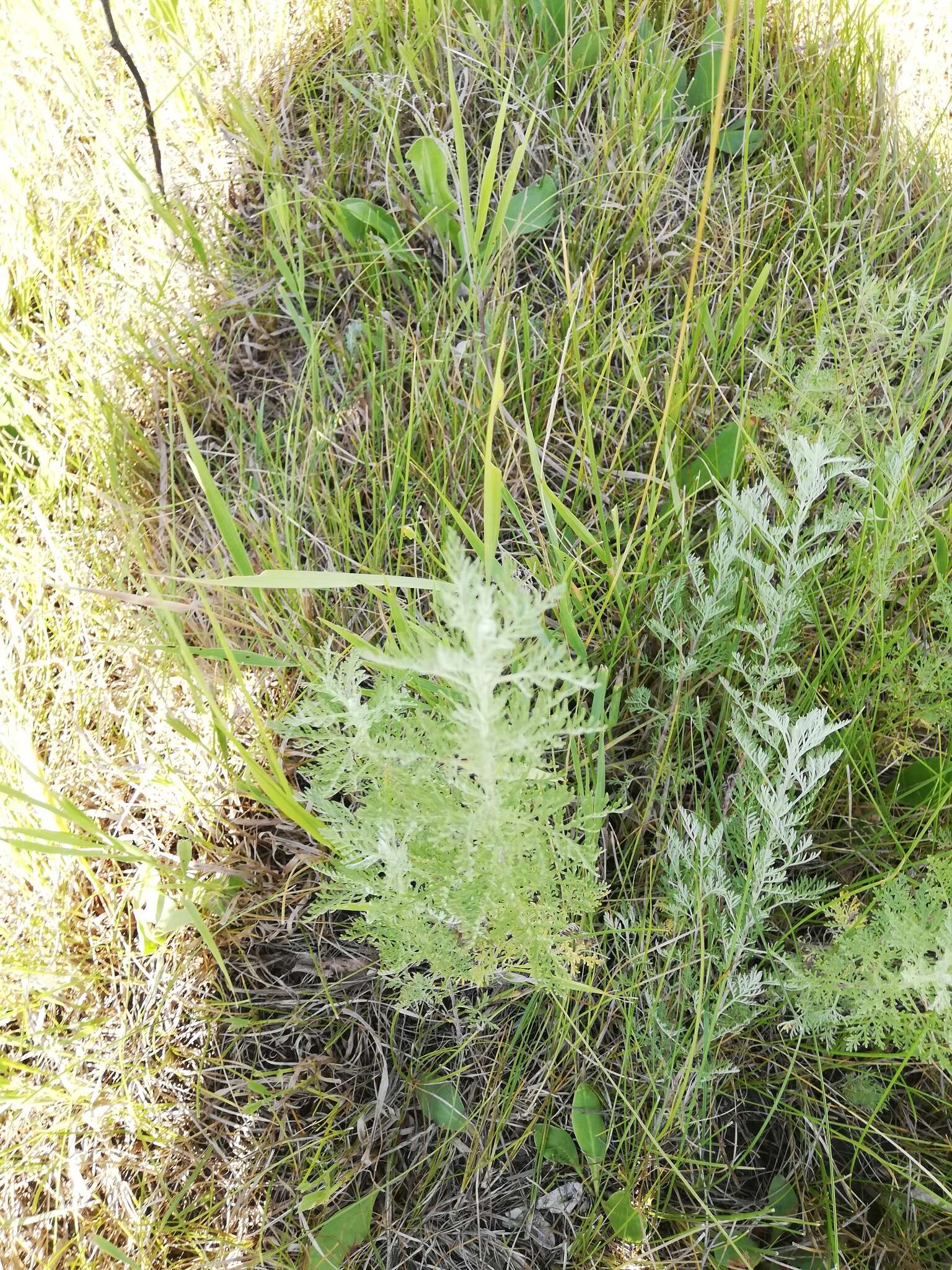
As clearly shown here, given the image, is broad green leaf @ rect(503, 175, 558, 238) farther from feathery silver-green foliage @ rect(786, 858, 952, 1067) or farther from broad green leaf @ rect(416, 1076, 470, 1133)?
broad green leaf @ rect(416, 1076, 470, 1133)

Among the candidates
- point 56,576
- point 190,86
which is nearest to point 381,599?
point 56,576

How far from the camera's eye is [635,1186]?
1.26 m

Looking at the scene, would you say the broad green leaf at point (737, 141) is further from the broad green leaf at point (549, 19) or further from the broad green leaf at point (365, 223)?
the broad green leaf at point (365, 223)

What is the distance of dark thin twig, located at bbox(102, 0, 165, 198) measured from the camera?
5.40 feet

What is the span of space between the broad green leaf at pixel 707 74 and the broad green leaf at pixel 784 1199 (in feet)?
7.17

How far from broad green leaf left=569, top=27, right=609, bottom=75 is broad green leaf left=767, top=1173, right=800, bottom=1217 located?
2.24 metres

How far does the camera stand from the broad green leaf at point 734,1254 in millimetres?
1208

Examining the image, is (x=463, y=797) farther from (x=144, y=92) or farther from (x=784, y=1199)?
(x=144, y=92)

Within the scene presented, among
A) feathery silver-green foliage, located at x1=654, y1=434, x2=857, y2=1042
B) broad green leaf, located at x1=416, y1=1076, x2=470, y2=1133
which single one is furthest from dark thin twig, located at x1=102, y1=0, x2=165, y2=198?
broad green leaf, located at x1=416, y1=1076, x2=470, y2=1133

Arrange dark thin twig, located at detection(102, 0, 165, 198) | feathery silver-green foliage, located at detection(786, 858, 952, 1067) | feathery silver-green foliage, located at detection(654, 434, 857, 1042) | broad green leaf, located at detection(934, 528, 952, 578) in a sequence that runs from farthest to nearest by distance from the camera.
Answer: dark thin twig, located at detection(102, 0, 165, 198)
broad green leaf, located at detection(934, 528, 952, 578)
feathery silver-green foliage, located at detection(654, 434, 857, 1042)
feathery silver-green foliage, located at detection(786, 858, 952, 1067)

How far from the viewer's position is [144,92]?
68.9 inches

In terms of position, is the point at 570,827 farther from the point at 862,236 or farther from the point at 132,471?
the point at 862,236

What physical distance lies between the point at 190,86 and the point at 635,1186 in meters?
2.58

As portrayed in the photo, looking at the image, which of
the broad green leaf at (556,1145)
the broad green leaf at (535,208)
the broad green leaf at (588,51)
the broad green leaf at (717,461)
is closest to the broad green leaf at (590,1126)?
the broad green leaf at (556,1145)
